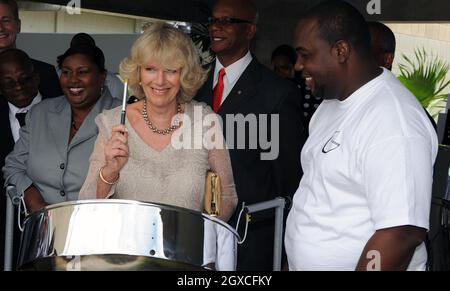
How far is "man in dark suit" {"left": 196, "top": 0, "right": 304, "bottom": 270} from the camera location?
2.86m

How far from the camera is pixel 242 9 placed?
3.12m

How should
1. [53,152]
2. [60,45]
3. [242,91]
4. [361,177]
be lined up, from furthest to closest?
[60,45], [242,91], [53,152], [361,177]

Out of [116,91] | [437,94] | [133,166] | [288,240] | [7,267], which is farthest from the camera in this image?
[437,94]

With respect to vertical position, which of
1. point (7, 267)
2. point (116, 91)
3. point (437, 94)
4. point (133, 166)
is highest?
point (437, 94)

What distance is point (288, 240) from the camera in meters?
2.11

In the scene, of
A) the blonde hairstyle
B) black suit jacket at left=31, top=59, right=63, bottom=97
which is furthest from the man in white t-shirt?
black suit jacket at left=31, top=59, right=63, bottom=97

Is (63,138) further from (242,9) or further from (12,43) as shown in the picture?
(12,43)

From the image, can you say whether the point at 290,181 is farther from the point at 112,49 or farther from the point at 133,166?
the point at 112,49

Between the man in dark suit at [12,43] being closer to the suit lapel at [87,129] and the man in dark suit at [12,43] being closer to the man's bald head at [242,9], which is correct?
the suit lapel at [87,129]

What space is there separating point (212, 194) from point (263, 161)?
23.1 inches

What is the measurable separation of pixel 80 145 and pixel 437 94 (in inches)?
176

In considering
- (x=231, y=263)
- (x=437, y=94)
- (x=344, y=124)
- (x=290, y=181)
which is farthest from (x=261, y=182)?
(x=437, y=94)

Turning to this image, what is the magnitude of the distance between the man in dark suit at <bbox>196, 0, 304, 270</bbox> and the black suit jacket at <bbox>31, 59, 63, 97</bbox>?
27.7 inches

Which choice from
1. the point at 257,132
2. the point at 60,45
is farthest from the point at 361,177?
the point at 60,45
